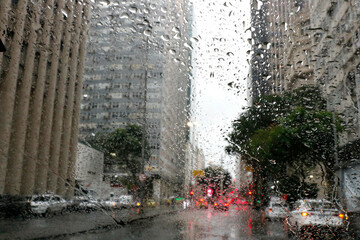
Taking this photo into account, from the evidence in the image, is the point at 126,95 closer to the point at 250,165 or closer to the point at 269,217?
the point at 269,217

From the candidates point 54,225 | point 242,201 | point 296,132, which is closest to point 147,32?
point 296,132

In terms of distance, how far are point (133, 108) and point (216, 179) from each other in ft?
97.8

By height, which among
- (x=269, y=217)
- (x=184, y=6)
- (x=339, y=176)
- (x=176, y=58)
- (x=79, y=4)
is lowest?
(x=269, y=217)

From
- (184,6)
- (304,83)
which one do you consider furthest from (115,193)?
(304,83)

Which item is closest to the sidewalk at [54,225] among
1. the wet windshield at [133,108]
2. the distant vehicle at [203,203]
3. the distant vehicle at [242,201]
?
the wet windshield at [133,108]

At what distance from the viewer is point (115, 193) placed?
8375mm

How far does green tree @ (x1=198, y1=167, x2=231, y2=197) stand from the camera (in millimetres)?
32981

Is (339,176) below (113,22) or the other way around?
below

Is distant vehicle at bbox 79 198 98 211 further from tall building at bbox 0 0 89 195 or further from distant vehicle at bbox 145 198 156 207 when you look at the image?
distant vehicle at bbox 145 198 156 207

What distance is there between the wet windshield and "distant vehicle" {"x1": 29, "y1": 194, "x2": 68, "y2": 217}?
3 centimetres

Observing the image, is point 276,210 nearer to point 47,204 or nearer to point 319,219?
point 319,219

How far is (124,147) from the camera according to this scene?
358 inches

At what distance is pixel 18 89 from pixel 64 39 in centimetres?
160

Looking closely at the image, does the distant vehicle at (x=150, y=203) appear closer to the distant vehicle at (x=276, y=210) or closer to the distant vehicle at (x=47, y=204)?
the distant vehicle at (x=276, y=210)
